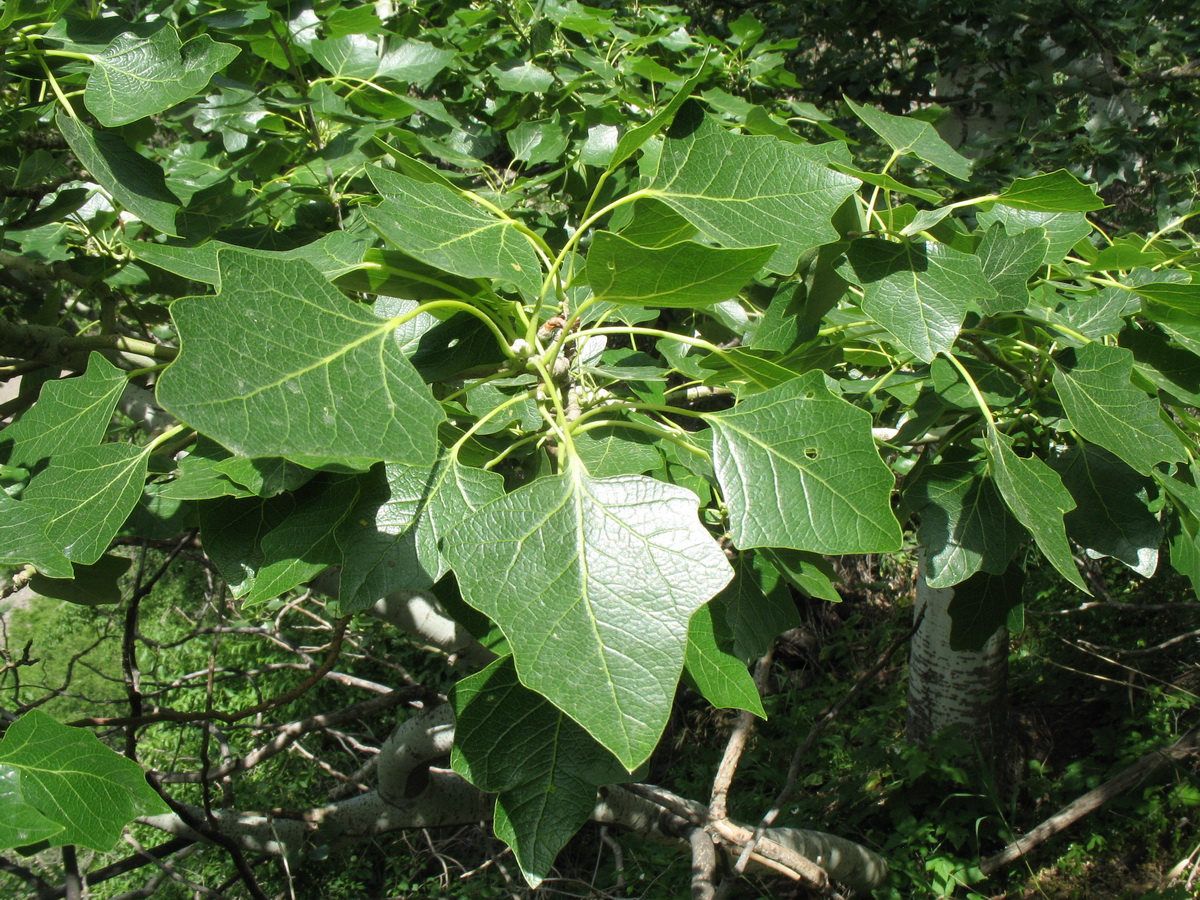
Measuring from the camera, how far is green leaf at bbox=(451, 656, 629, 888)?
665 mm

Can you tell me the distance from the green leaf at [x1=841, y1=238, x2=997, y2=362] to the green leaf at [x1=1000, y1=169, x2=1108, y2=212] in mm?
103

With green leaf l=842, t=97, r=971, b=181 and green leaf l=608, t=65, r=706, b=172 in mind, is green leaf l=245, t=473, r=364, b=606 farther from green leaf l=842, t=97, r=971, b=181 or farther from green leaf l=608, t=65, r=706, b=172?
green leaf l=842, t=97, r=971, b=181

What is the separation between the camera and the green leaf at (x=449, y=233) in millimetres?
635

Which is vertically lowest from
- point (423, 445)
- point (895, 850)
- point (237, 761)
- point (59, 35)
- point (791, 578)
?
point (895, 850)

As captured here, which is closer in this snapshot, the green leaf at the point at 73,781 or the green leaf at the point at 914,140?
the green leaf at the point at 73,781

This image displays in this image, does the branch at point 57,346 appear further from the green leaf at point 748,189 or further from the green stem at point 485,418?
the green leaf at point 748,189

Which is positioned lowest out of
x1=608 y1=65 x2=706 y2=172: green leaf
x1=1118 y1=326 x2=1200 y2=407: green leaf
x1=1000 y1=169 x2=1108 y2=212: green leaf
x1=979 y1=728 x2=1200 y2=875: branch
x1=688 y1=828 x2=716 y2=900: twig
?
x1=979 y1=728 x2=1200 y2=875: branch

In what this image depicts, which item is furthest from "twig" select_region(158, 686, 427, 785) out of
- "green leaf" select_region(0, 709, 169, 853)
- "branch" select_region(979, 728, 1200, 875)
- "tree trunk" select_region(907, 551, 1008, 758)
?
"branch" select_region(979, 728, 1200, 875)

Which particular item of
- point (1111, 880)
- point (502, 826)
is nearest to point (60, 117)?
point (502, 826)

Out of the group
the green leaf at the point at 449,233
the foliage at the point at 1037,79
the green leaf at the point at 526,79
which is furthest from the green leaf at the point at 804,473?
the foliage at the point at 1037,79

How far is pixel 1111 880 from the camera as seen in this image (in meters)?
2.58

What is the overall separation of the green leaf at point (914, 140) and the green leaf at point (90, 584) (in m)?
1.11

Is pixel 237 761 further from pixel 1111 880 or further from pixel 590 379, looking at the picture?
pixel 1111 880

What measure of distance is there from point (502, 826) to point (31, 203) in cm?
159
